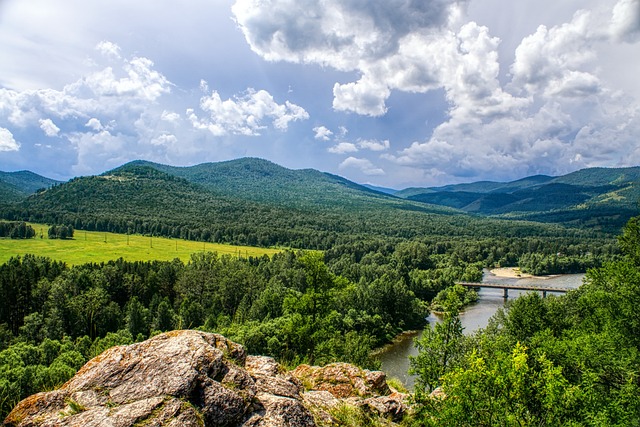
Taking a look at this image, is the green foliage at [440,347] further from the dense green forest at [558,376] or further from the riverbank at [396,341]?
the riverbank at [396,341]

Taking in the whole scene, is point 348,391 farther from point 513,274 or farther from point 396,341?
point 513,274

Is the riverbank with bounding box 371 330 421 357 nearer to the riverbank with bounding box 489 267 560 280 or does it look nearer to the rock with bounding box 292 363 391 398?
the rock with bounding box 292 363 391 398

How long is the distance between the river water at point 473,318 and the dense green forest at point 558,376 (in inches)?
204

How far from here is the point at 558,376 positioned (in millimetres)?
15461

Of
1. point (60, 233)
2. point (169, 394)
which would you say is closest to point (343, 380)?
point (169, 394)

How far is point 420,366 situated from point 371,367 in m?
23.2

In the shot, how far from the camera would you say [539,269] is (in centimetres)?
15038

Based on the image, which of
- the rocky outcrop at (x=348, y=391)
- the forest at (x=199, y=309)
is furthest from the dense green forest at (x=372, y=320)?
the rocky outcrop at (x=348, y=391)

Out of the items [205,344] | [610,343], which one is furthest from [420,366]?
[205,344]

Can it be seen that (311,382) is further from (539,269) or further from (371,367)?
(539,269)

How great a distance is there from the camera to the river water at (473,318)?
177ft

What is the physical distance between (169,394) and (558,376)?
15.4 meters

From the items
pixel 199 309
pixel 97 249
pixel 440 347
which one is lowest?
pixel 199 309

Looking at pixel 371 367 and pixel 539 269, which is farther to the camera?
pixel 539 269
